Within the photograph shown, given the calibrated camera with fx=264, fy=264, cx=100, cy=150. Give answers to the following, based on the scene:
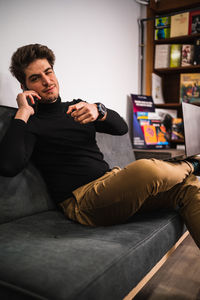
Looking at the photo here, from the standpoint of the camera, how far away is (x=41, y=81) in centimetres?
144

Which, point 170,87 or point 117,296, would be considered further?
point 170,87

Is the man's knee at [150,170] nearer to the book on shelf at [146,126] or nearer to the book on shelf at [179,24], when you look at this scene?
the book on shelf at [146,126]

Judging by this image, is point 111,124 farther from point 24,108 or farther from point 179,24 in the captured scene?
point 179,24

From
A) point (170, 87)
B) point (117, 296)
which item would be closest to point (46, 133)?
point (117, 296)

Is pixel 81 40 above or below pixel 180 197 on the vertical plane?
above

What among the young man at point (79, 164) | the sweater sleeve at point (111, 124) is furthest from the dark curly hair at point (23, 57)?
the sweater sleeve at point (111, 124)

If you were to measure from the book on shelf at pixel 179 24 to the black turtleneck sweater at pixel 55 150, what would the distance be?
1.91 metres

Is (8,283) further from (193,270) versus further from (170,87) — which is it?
(170,87)

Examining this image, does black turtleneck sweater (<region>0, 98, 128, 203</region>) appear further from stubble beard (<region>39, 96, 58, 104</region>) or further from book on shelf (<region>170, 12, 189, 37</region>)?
book on shelf (<region>170, 12, 189, 37</region>)

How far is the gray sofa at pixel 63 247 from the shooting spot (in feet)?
2.18

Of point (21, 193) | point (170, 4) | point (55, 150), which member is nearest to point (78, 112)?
point (55, 150)

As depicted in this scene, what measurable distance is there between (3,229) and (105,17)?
A: 2.12 metres

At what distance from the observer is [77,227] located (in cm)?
110

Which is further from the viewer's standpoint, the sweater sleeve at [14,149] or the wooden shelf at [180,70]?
the wooden shelf at [180,70]
